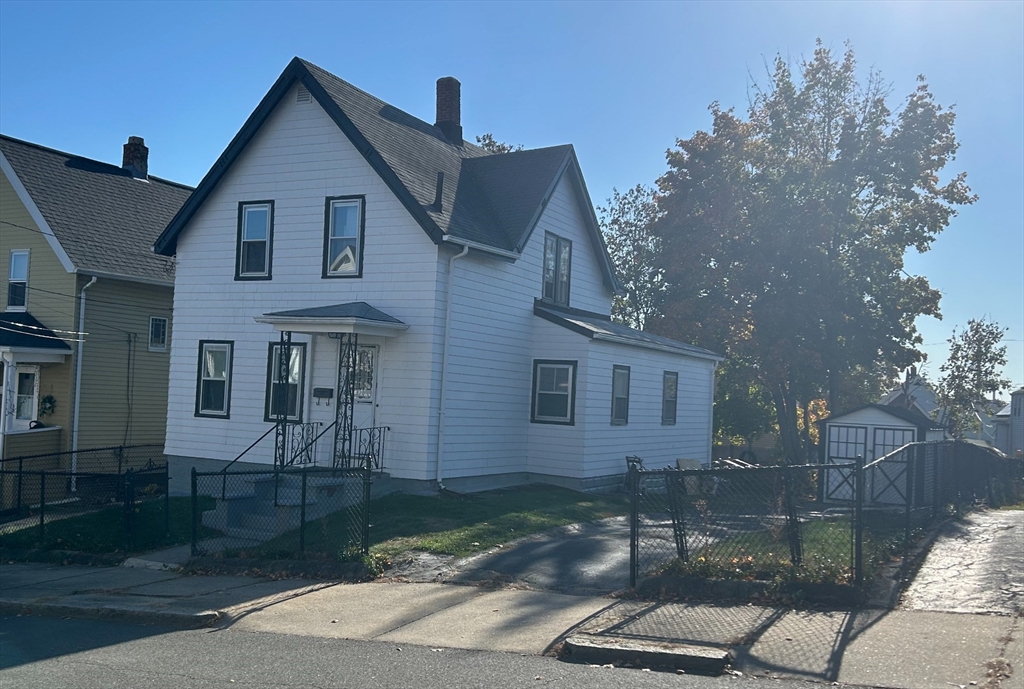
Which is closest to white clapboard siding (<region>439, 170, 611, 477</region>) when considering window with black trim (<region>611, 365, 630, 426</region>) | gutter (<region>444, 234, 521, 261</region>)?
gutter (<region>444, 234, 521, 261</region>)

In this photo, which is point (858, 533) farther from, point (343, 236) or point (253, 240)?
point (253, 240)

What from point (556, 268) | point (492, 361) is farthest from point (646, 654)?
point (556, 268)

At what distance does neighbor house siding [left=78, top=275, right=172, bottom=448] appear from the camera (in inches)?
976

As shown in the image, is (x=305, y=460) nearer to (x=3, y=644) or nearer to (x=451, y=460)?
(x=451, y=460)

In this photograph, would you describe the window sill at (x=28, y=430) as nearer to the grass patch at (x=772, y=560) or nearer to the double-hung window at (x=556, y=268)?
the double-hung window at (x=556, y=268)

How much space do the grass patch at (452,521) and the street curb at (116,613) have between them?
248 cm

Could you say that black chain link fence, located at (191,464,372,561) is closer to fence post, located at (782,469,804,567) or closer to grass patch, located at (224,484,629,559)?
grass patch, located at (224,484,629,559)

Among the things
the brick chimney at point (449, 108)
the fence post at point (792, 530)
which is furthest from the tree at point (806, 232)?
the fence post at point (792, 530)

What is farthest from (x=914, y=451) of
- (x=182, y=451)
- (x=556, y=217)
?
(x=182, y=451)

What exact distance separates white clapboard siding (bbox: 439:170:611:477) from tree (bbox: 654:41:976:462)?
491 inches

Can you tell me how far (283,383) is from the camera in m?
19.2

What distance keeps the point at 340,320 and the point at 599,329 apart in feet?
20.2

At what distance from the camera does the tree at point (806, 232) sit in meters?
31.6

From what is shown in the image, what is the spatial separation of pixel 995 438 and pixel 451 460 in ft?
214
